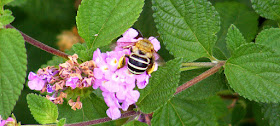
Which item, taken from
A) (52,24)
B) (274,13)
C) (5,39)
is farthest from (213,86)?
(52,24)

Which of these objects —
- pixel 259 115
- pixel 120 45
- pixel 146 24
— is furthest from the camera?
pixel 146 24

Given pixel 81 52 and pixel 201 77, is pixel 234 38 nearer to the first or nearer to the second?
pixel 201 77

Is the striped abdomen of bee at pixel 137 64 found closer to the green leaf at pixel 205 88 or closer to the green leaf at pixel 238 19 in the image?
the green leaf at pixel 205 88

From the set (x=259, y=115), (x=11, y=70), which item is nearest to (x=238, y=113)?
(x=259, y=115)

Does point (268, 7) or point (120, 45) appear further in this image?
point (268, 7)

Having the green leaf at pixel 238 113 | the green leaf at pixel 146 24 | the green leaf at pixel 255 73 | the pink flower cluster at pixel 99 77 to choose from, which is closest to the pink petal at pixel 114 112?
the pink flower cluster at pixel 99 77

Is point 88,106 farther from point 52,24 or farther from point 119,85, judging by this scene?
point 52,24
